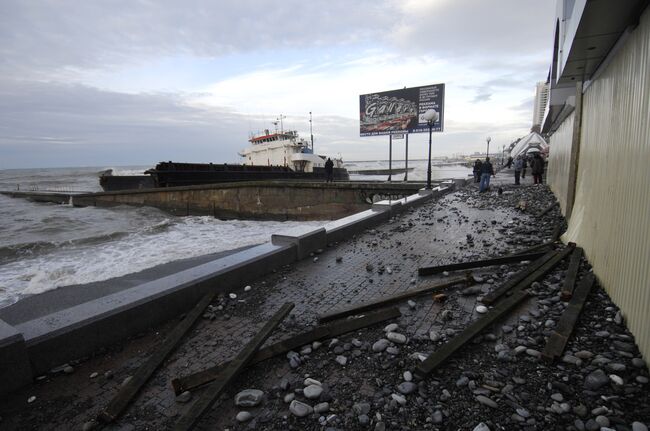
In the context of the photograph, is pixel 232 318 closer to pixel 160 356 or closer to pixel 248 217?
pixel 160 356

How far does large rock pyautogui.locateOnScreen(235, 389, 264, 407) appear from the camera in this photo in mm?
2592

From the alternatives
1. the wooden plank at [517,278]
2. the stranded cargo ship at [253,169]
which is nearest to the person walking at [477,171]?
the stranded cargo ship at [253,169]

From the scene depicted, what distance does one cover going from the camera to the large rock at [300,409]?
246cm

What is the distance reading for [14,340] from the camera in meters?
2.74

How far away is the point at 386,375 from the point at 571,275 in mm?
3331

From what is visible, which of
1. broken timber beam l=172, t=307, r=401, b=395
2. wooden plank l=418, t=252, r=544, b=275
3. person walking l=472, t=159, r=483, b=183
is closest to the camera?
broken timber beam l=172, t=307, r=401, b=395

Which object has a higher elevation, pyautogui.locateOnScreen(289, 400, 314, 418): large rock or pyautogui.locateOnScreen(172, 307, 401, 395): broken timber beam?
pyautogui.locateOnScreen(172, 307, 401, 395): broken timber beam

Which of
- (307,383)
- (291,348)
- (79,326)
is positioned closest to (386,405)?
(307,383)

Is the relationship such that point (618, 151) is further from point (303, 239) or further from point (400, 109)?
point (400, 109)

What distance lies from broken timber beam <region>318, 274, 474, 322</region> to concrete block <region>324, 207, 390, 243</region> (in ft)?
10.2

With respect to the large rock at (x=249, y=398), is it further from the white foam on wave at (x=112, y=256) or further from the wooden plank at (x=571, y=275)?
the white foam on wave at (x=112, y=256)

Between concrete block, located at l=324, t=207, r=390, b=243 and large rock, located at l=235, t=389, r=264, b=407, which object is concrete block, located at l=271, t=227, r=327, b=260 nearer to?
concrete block, located at l=324, t=207, r=390, b=243

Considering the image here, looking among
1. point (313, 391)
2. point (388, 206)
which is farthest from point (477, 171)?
point (313, 391)

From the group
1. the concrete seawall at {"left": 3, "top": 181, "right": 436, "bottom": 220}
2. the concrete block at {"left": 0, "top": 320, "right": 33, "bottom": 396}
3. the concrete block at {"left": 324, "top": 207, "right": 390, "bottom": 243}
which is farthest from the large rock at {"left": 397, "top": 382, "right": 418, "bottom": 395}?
the concrete seawall at {"left": 3, "top": 181, "right": 436, "bottom": 220}
